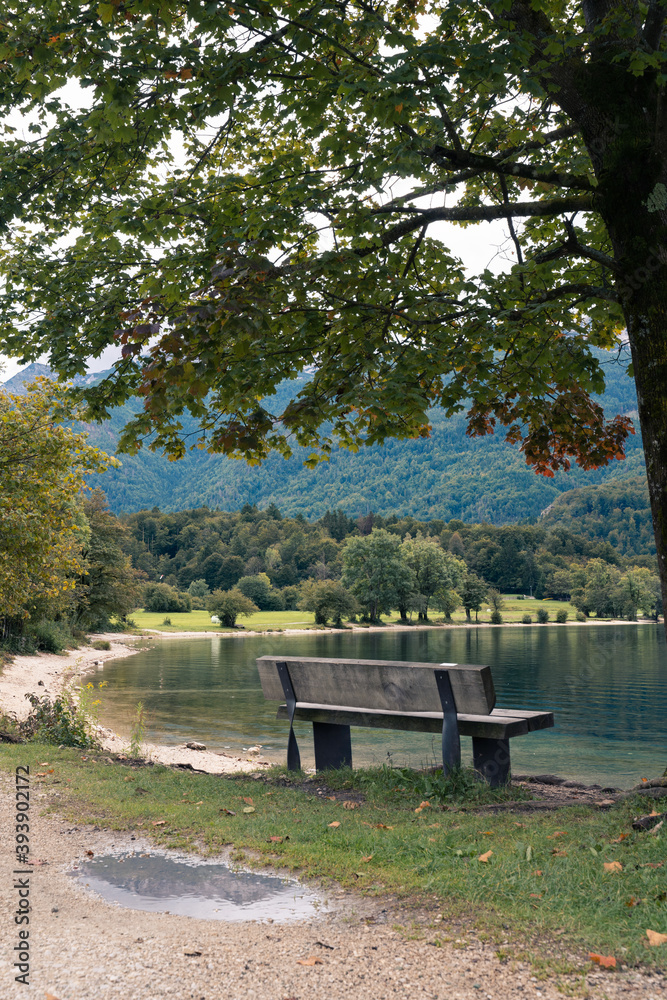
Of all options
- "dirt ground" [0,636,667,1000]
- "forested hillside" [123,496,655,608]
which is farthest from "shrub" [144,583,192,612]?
"dirt ground" [0,636,667,1000]

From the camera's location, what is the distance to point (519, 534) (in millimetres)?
141750

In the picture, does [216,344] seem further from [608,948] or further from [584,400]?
[584,400]

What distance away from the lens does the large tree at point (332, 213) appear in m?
5.39

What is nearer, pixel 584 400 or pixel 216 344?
pixel 216 344

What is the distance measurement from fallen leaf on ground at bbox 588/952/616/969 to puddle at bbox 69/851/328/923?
1.43 metres

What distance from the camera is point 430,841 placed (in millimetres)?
5020

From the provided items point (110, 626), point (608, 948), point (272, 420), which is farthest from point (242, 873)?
point (110, 626)

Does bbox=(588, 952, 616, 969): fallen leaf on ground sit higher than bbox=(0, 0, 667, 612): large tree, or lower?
lower

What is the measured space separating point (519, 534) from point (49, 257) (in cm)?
13952

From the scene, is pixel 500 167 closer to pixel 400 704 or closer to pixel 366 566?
pixel 400 704

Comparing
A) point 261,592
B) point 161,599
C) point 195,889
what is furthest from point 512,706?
point 261,592

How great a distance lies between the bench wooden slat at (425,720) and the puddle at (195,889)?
2.97m

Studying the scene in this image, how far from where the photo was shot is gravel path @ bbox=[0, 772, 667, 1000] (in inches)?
118

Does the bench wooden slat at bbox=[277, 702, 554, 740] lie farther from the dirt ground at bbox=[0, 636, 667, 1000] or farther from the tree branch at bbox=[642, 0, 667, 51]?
the tree branch at bbox=[642, 0, 667, 51]
